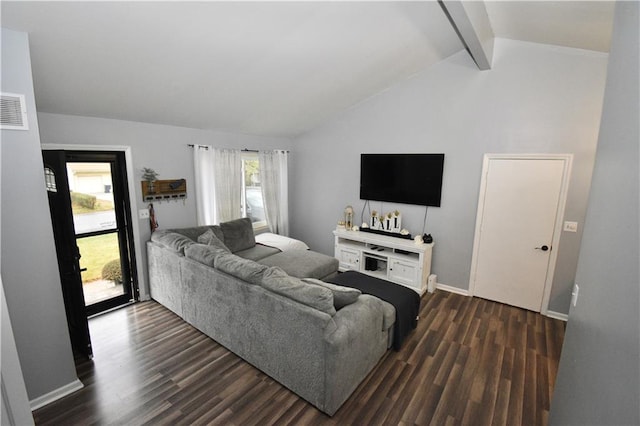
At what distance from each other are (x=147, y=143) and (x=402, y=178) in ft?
11.8

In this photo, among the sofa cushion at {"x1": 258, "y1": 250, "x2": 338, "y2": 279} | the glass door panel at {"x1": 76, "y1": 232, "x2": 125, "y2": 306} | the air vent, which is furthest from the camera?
the sofa cushion at {"x1": 258, "y1": 250, "x2": 338, "y2": 279}

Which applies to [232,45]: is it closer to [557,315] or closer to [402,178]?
[402,178]

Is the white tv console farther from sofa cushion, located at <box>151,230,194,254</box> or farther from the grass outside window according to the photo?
the grass outside window

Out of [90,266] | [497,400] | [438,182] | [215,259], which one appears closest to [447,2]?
[438,182]

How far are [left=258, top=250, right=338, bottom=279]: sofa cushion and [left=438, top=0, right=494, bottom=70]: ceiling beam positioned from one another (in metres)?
3.03

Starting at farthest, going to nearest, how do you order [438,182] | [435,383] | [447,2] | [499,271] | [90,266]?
[438,182], [499,271], [90,266], [435,383], [447,2]

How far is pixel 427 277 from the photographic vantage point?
4.35 metres

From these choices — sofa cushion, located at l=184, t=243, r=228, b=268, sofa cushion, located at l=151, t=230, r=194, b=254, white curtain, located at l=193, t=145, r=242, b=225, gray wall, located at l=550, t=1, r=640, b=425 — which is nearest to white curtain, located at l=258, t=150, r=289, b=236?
white curtain, located at l=193, t=145, r=242, b=225

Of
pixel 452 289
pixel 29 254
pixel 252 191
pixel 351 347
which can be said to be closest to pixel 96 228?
pixel 29 254

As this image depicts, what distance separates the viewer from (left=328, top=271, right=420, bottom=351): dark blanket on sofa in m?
2.93

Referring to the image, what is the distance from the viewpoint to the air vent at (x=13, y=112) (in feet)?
6.22

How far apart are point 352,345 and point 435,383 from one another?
0.95 meters

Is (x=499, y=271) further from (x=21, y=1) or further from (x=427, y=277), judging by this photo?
(x=21, y=1)

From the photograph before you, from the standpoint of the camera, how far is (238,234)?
4.50 meters
